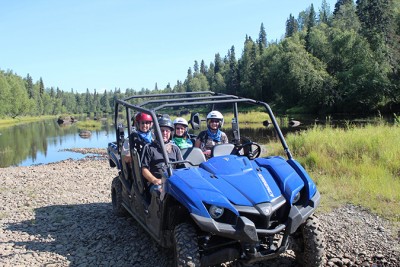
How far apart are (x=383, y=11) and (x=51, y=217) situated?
5621cm

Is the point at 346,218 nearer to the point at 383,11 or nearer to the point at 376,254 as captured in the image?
the point at 376,254

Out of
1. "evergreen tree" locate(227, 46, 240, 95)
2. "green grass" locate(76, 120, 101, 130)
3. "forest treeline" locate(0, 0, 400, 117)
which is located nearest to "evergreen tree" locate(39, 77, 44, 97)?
"evergreen tree" locate(227, 46, 240, 95)

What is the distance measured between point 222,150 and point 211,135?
6.76 feet

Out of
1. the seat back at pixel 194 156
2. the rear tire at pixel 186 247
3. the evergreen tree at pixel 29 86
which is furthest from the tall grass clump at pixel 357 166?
the evergreen tree at pixel 29 86

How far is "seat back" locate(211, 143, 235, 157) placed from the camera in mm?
5199

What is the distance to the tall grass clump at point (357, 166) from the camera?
7008 mm

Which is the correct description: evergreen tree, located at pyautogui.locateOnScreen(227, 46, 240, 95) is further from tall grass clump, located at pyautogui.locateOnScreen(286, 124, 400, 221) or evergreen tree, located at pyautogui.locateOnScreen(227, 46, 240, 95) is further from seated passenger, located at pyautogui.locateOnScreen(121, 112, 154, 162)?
seated passenger, located at pyautogui.locateOnScreen(121, 112, 154, 162)

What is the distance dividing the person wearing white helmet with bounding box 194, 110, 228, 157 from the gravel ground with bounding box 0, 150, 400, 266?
1.86 meters

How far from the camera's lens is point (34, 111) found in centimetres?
12038

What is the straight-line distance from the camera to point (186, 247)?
3.96 meters

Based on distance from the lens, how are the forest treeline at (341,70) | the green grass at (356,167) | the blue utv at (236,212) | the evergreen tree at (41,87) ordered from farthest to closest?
the evergreen tree at (41,87) < the forest treeline at (341,70) < the green grass at (356,167) < the blue utv at (236,212)

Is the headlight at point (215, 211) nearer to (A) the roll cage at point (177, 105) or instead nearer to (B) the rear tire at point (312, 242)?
(A) the roll cage at point (177, 105)

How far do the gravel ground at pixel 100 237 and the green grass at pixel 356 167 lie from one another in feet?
1.59

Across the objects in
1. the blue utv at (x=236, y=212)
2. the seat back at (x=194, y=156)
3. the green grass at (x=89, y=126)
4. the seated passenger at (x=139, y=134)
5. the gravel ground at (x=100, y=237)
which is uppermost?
the seated passenger at (x=139, y=134)
